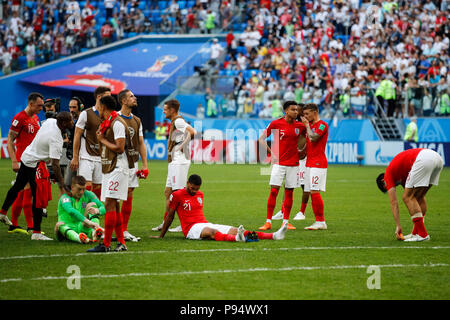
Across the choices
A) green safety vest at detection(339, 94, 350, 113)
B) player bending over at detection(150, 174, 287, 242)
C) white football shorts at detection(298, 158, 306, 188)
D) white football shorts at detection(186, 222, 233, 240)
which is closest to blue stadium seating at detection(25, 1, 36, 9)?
green safety vest at detection(339, 94, 350, 113)

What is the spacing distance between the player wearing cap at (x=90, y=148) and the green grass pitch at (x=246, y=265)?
1126 mm

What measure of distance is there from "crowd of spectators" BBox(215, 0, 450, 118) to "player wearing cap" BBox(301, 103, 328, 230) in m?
17.1

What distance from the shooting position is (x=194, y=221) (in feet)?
35.6

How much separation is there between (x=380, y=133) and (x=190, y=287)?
24.9 meters

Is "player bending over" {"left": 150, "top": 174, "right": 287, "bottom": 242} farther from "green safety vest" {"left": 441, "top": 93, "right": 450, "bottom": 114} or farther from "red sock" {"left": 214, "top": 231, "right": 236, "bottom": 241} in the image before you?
"green safety vest" {"left": 441, "top": 93, "right": 450, "bottom": 114}

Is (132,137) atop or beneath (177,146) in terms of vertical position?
atop

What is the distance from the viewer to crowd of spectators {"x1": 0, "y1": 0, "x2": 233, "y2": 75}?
43969 mm

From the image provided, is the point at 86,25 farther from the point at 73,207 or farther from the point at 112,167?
the point at 112,167

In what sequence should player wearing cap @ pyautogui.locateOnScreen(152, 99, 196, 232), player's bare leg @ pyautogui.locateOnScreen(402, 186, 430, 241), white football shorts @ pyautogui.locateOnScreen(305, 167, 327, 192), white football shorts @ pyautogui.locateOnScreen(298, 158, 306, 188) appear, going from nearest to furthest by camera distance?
player's bare leg @ pyautogui.locateOnScreen(402, 186, 430, 241) → player wearing cap @ pyautogui.locateOnScreen(152, 99, 196, 232) → white football shorts @ pyautogui.locateOnScreen(305, 167, 327, 192) → white football shorts @ pyautogui.locateOnScreen(298, 158, 306, 188)

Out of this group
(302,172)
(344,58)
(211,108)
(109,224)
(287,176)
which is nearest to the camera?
(109,224)

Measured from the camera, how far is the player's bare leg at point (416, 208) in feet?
34.1

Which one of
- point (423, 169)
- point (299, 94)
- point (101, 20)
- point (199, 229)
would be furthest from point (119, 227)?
point (101, 20)

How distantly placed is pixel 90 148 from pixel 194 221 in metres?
2.22

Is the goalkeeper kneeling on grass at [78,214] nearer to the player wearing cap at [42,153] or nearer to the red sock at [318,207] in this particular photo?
the player wearing cap at [42,153]
